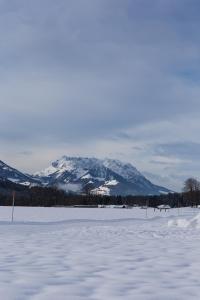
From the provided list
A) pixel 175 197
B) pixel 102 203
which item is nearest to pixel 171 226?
pixel 102 203

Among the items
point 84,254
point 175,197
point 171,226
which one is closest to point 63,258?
point 84,254

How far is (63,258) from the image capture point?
409 inches

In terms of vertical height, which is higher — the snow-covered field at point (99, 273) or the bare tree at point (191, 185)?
the bare tree at point (191, 185)

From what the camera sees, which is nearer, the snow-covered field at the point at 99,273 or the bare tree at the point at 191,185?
the snow-covered field at the point at 99,273

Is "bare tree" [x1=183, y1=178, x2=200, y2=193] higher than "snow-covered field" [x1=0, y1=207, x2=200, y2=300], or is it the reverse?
"bare tree" [x1=183, y1=178, x2=200, y2=193]

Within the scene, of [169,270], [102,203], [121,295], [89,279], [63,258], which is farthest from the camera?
[102,203]

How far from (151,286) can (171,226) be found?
58.3 ft

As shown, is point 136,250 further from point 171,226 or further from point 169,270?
point 171,226

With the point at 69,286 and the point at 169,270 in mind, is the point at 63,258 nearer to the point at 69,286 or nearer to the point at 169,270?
the point at 169,270

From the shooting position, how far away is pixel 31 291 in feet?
22.0

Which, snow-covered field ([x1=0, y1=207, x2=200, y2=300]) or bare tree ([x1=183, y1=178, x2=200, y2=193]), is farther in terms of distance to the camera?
bare tree ([x1=183, y1=178, x2=200, y2=193])

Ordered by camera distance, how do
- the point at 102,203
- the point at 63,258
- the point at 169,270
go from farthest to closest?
the point at 102,203 < the point at 63,258 < the point at 169,270

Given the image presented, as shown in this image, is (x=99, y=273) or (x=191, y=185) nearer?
(x=99, y=273)

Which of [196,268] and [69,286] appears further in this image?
[196,268]
